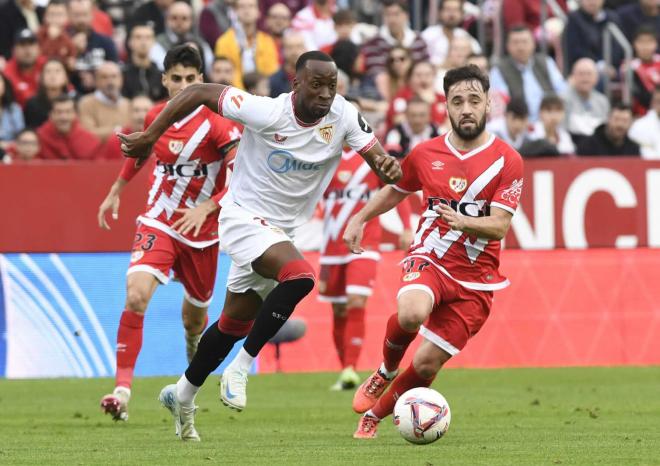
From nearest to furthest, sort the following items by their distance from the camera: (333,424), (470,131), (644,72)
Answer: (470,131) < (333,424) < (644,72)

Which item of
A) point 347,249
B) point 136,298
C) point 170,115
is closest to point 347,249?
point 347,249

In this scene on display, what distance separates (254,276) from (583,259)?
7982mm

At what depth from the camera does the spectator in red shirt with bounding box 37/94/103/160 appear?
16766 mm

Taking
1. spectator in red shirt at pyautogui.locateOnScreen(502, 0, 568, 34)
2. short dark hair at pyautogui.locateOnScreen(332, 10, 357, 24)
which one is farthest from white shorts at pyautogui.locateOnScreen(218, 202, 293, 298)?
spectator in red shirt at pyautogui.locateOnScreen(502, 0, 568, 34)

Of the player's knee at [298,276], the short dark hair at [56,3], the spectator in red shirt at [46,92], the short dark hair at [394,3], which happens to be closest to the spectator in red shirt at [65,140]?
the spectator in red shirt at [46,92]

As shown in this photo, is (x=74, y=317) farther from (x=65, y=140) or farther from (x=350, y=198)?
(x=350, y=198)

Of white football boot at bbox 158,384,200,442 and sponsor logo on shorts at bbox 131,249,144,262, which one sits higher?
sponsor logo on shorts at bbox 131,249,144,262

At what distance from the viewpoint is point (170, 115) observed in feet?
29.7

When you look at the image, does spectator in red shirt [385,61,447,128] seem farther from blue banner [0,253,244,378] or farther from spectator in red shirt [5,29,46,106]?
spectator in red shirt [5,29,46,106]

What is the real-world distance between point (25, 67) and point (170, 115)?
32.2 ft

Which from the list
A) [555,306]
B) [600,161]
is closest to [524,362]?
[555,306]

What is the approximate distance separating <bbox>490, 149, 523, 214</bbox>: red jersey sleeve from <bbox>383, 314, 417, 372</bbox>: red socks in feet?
3.30

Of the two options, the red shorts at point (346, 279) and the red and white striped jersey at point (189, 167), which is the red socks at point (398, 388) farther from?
the red shorts at point (346, 279)

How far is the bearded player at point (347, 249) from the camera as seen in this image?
566 inches
